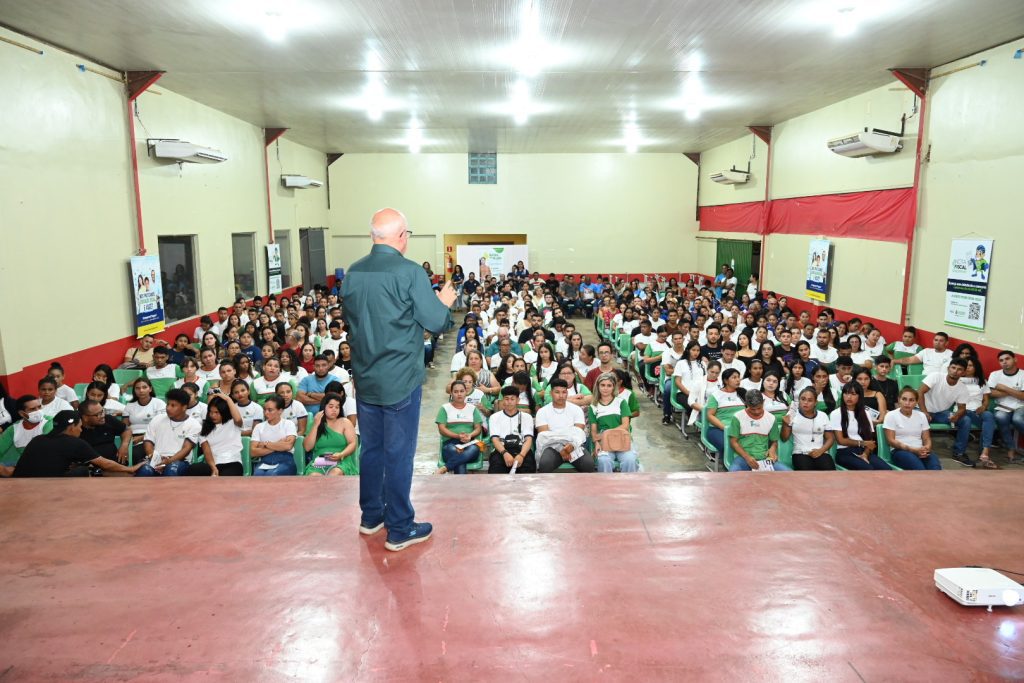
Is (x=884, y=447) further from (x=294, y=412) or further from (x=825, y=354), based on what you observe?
(x=294, y=412)

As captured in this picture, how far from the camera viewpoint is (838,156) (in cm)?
1183

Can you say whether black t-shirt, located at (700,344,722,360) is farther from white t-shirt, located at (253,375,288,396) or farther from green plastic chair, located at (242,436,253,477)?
green plastic chair, located at (242,436,253,477)

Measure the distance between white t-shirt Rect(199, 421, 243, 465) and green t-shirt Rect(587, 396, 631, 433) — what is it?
3.02m

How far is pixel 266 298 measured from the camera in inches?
561

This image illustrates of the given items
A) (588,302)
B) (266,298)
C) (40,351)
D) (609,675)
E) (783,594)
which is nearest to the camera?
(609,675)

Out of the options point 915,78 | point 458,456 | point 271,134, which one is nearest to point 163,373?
point 458,456

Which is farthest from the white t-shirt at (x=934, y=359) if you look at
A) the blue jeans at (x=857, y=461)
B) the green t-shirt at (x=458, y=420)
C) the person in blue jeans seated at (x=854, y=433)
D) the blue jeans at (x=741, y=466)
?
the green t-shirt at (x=458, y=420)

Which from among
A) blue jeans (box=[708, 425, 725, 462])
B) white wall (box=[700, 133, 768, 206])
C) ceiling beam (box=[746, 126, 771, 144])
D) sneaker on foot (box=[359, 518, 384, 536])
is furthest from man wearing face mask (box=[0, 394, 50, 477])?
white wall (box=[700, 133, 768, 206])

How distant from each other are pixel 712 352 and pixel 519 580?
21.3ft

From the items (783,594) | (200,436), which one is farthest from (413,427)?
(200,436)

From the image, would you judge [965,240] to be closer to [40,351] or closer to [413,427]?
[413,427]

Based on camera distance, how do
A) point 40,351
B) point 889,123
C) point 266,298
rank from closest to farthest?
1. point 40,351
2. point 889,123
3. point 266,298

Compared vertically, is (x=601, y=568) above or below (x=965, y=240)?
below

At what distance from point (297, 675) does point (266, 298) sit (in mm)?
13104
